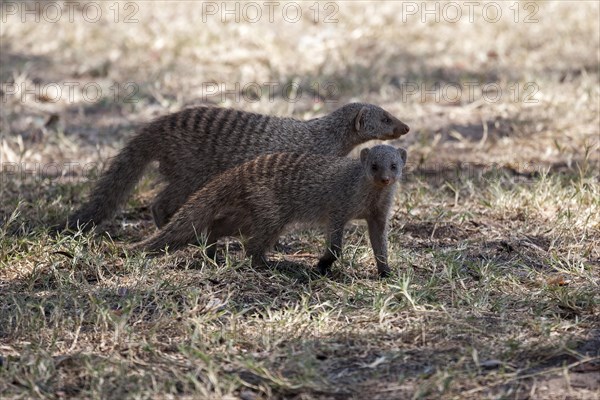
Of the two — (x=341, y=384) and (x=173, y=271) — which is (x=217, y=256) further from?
(x=341, y=384)

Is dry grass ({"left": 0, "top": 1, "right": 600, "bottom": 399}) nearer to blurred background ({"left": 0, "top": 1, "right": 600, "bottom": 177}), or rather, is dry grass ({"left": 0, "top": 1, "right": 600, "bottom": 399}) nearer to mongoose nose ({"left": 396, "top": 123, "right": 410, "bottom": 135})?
blurred background ({"left": 0, "top": 1, "right": 600, "bottom": 177})

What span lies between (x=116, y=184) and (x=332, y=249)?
1.26 metres

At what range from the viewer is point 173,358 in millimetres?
3146

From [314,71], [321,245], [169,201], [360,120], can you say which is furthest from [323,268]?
[314,71]

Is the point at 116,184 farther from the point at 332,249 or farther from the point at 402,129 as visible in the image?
the point at 402,129

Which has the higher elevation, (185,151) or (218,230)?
(185,151)

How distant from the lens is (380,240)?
13.3 ft

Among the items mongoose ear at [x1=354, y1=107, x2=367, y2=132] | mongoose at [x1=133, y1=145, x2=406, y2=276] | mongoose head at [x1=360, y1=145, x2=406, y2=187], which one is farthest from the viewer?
mongoose ear at [x1=354, y1=107, x2=367, y2=132]

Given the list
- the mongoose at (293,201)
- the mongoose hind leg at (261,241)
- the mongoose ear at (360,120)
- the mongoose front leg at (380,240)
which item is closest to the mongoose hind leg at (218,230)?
the mongoose at (293,201)

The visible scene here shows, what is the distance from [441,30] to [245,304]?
5.09m

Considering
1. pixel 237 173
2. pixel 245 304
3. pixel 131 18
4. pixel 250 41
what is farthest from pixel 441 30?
pixel 245 304

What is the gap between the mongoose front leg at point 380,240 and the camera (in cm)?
399

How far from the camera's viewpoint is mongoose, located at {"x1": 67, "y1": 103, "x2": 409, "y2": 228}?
466 cm

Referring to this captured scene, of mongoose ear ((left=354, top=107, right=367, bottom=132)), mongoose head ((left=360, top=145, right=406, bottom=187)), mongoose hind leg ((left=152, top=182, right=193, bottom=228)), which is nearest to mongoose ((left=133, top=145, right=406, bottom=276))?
mongoose head ((left=360, top=145, right=406, bottom=187))
